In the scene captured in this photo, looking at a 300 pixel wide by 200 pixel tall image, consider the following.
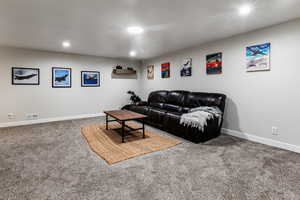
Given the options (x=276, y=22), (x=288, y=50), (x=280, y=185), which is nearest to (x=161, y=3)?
(x=276, y=22)

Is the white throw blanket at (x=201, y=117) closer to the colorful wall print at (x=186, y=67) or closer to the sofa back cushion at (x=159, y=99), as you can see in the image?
the colorful wall print at (x=186, y=67)

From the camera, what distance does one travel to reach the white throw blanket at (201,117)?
9.79 feet

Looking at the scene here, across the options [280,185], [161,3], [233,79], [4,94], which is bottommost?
[280,185]

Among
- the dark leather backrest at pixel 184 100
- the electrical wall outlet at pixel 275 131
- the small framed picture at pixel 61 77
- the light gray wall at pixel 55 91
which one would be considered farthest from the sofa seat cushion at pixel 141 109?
the electrical wall outlet at pixel 275 131

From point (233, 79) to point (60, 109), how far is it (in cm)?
528

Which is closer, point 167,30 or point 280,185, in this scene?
point 280,185

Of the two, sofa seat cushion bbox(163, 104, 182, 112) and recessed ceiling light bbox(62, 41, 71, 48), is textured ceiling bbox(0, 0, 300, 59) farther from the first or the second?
sofa seat cushion bbox(163, 104, 182, 112)

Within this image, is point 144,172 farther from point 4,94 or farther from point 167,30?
point 4,94

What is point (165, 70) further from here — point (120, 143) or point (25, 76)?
point (25, 76)

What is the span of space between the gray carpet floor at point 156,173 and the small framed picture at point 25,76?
237 centimetres

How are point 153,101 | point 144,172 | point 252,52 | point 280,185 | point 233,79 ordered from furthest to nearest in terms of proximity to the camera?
point 153,101, point 233,79, point 252,52, point 144,172, point 280,185

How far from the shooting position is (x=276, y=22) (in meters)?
2.76

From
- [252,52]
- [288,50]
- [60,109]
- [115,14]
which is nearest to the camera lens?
[115,14]

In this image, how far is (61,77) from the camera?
A: 5074 mm
